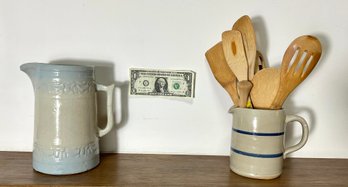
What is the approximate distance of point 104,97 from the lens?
68 centimetres

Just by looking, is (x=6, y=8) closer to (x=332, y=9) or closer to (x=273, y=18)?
(x=273, y=18)

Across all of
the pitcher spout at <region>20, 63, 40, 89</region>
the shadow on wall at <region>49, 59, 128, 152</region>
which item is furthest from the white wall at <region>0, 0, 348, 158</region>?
the pitcher spout at <region>20, 63, 40, 89</region>

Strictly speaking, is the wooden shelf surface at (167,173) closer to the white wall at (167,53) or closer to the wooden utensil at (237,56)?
the white wall at (167,53)

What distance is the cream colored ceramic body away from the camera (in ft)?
1.80

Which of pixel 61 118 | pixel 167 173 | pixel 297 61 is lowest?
pixel 167 173

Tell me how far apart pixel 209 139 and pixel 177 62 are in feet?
0.66

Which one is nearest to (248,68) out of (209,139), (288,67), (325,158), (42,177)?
(288,67)

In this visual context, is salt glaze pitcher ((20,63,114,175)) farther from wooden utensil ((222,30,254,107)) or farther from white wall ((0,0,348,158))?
wooden utensil ((222,30,254,107))

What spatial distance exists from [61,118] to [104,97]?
0.15m

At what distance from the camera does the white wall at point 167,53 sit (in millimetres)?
665

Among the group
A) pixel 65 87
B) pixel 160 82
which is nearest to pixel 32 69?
pixel 65 87

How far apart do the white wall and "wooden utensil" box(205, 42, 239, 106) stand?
2.1 inches

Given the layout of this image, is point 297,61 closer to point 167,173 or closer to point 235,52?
point 235,52

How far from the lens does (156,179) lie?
547 mm
